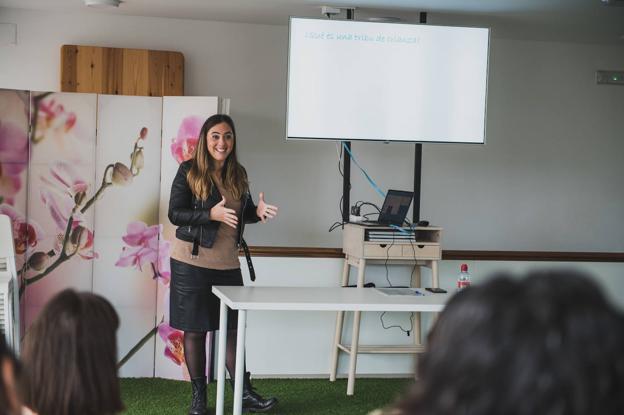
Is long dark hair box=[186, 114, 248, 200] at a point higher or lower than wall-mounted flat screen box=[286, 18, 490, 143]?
lower

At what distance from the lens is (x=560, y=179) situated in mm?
7523

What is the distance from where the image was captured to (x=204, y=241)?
4.20 metres

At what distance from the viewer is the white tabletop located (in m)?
3.70

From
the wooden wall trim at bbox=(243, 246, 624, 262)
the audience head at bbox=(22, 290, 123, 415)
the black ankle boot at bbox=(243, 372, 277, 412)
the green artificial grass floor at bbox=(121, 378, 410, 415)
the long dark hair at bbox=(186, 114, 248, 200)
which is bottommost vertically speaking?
the green artificial grass floor at bbox=(121, 378, 410, 415)

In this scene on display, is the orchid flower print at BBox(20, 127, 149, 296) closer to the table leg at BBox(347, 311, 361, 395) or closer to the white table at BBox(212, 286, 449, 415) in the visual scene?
the white table at BBox(212, 286, 449, 415)

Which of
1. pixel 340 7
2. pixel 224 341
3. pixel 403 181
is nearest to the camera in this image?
pixel 224 341

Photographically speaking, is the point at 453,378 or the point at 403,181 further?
the point at 403,181

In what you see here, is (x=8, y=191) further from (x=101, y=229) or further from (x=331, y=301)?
(x=331, y=301)

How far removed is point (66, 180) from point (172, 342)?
43.5 inches

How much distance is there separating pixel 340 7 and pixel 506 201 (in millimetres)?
2369

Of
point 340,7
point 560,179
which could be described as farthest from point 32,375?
point 560,179

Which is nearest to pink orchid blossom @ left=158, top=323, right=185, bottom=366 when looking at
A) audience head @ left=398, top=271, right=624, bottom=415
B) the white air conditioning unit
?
the white air conditioning unit

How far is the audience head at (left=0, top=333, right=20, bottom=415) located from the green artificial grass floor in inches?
148

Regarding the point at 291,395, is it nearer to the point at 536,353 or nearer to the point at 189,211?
the point at 189,211
